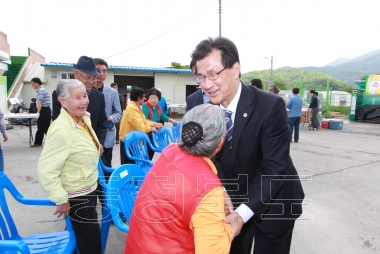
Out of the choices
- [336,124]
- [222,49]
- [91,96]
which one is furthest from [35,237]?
[336,124]

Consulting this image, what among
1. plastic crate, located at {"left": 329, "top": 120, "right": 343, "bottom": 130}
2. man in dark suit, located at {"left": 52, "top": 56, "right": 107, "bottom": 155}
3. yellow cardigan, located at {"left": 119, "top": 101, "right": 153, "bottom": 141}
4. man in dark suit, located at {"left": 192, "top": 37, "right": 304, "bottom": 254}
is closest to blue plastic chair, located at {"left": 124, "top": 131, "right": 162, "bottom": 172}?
yellow cardigan, located at {"left": 119, "top": 101, "right": 153, "bottom": 141}

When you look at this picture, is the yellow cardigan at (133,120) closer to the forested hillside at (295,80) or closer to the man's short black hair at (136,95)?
the man's short black hair at (136,95)

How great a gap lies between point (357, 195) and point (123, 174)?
12.2 ft

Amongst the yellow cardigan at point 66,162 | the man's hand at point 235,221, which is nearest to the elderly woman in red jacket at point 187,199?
the man's hand at point 235,221

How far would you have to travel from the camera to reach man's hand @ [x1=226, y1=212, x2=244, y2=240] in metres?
1.23

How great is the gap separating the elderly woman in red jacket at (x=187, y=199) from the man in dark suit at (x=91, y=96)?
4.94 feet

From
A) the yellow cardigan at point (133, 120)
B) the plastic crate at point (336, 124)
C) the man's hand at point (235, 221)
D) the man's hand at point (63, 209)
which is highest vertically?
the yellow cardigan at point (133, 120)

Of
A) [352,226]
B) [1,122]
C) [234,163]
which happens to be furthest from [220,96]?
[1,122]

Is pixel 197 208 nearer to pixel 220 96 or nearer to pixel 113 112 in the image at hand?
pixel 220 96

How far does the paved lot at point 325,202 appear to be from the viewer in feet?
8.89

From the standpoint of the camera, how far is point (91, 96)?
2.71m

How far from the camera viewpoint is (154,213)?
1050mm

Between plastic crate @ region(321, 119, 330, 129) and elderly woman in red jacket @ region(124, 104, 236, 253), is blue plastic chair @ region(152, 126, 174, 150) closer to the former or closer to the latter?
elderly woman in red jacket @ region(124, 104, 236, 253)

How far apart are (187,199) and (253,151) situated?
556 millimetres
